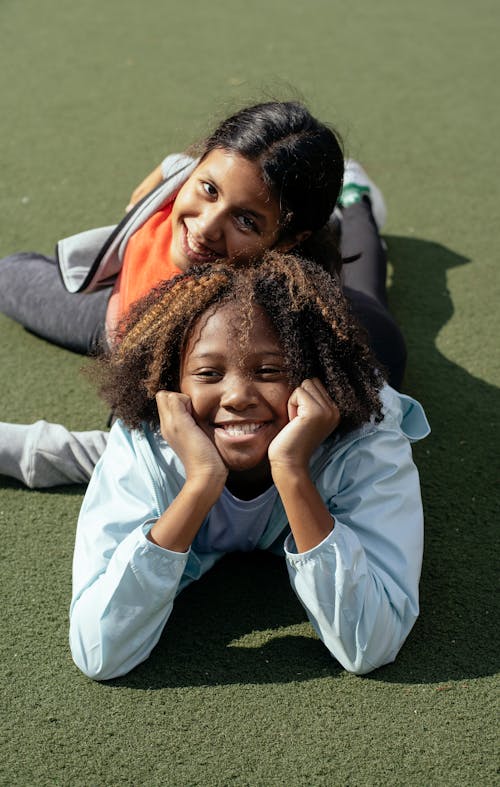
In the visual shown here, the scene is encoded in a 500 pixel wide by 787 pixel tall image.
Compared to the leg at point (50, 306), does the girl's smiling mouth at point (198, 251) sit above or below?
above

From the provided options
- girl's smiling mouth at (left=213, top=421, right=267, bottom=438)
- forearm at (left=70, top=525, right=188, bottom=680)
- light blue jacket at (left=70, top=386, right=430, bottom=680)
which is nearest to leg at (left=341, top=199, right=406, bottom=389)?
light blue jacket at (left=70, top=386, right=430, bottom=680)

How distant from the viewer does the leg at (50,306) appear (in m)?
3.16

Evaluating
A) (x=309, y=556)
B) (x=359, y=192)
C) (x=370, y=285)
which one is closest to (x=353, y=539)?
(x=309, y=556)

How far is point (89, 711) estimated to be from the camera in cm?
195

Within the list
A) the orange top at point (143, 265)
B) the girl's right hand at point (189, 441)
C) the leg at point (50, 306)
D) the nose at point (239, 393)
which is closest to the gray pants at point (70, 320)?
the leg at point (50, 306)

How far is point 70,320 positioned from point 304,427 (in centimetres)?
139

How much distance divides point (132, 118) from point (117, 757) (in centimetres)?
367

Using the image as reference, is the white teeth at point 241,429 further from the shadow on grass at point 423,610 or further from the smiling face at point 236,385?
the shadow on grass at point 423,610

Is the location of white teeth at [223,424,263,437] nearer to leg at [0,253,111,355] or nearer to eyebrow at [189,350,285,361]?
eyebrow at [189,350,285,361]

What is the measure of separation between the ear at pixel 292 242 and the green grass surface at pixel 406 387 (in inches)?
21.1

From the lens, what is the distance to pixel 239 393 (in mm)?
2016

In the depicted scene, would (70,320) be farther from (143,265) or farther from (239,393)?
(239,393)

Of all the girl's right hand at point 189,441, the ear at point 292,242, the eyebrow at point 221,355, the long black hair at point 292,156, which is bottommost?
the girl's right hand at point 189,441

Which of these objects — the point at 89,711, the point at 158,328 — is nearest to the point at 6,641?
the point at 89,711
